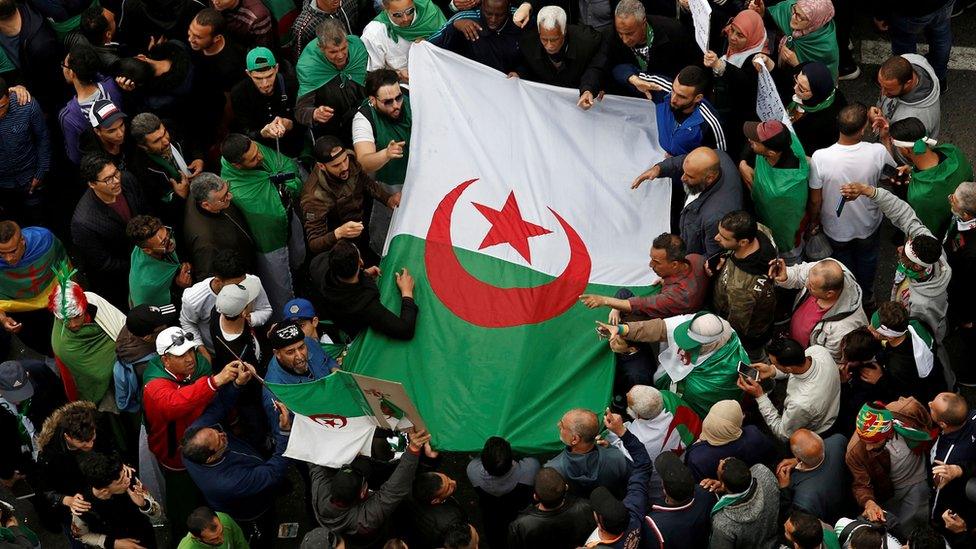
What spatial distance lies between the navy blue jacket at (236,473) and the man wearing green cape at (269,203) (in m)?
1.49

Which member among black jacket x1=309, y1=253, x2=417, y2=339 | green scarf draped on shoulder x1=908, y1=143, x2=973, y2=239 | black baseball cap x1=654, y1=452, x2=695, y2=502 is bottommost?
black jacket x1=309, y1=253, x2=417, y2=339

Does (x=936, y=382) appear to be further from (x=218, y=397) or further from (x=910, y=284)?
(x=218, y=397)

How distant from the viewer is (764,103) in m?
8.68

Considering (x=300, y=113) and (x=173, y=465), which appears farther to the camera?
(x=300, y=113)

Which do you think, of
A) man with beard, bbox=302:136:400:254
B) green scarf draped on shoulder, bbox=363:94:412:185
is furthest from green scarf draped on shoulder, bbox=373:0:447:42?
man with beard, bbox=302:136:400:254

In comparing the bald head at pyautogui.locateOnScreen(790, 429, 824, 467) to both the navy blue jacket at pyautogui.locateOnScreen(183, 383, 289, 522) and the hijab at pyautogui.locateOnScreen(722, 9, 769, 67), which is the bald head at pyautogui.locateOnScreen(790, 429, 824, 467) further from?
the hijab at pyautogui.locateOnScreen(722, 9, 769, 67)

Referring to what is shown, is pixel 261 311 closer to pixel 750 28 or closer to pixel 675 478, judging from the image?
pixel 675 478

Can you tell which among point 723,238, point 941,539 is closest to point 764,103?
point 723,238

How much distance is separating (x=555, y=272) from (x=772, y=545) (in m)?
2.73

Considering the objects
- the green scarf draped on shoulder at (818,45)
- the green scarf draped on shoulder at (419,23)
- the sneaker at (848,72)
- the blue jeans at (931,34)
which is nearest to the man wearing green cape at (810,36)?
the green scarf draped on shoulder at (818,45)

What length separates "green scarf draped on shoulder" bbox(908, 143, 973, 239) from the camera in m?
8.21

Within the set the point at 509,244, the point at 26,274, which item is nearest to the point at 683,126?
the point at 509,244

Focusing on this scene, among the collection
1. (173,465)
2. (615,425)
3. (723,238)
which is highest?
(723,238)

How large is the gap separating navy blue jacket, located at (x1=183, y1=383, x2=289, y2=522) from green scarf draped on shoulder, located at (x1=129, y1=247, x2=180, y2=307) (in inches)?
43.4
